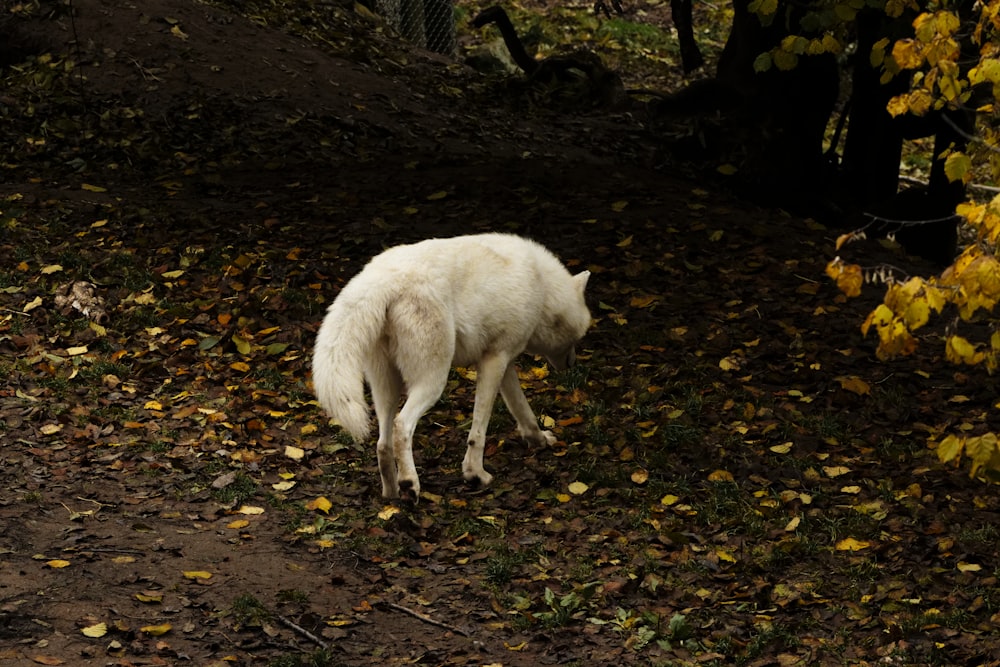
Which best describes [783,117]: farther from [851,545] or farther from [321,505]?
[321,505]

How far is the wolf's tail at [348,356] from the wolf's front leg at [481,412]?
2.81 feet

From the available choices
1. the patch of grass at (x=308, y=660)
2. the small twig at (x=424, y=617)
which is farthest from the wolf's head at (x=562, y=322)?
the patch of grass at (x=308, y=660)

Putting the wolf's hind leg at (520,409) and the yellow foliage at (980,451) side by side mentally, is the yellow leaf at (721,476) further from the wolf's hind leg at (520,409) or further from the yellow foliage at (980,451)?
the yellow foliage at (980,451)

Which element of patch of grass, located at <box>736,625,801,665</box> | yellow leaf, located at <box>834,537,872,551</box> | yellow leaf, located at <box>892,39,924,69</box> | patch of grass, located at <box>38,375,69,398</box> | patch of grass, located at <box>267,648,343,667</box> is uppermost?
yellow leaf, located at <box>892,39,924,69</box>

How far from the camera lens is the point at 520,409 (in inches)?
289

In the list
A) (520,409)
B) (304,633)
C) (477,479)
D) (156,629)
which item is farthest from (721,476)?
(156,629)

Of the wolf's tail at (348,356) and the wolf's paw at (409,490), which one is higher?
the wolf's tail at (348,356)

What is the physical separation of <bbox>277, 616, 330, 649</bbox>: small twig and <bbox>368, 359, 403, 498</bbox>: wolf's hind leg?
1457mm

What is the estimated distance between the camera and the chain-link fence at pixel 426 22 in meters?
18.2

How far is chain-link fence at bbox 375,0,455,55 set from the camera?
18.2 metres

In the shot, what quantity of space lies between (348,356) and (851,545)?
2930 millimetres

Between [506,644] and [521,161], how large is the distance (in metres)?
8.35

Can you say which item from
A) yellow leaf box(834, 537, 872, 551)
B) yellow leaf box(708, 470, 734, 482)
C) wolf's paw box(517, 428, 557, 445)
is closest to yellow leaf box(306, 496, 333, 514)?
wolf's paw box(517, 428, 557, 445)

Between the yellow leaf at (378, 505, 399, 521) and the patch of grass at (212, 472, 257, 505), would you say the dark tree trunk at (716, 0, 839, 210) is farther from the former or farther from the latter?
the patch of grass at (212, 472, 257, 505)
